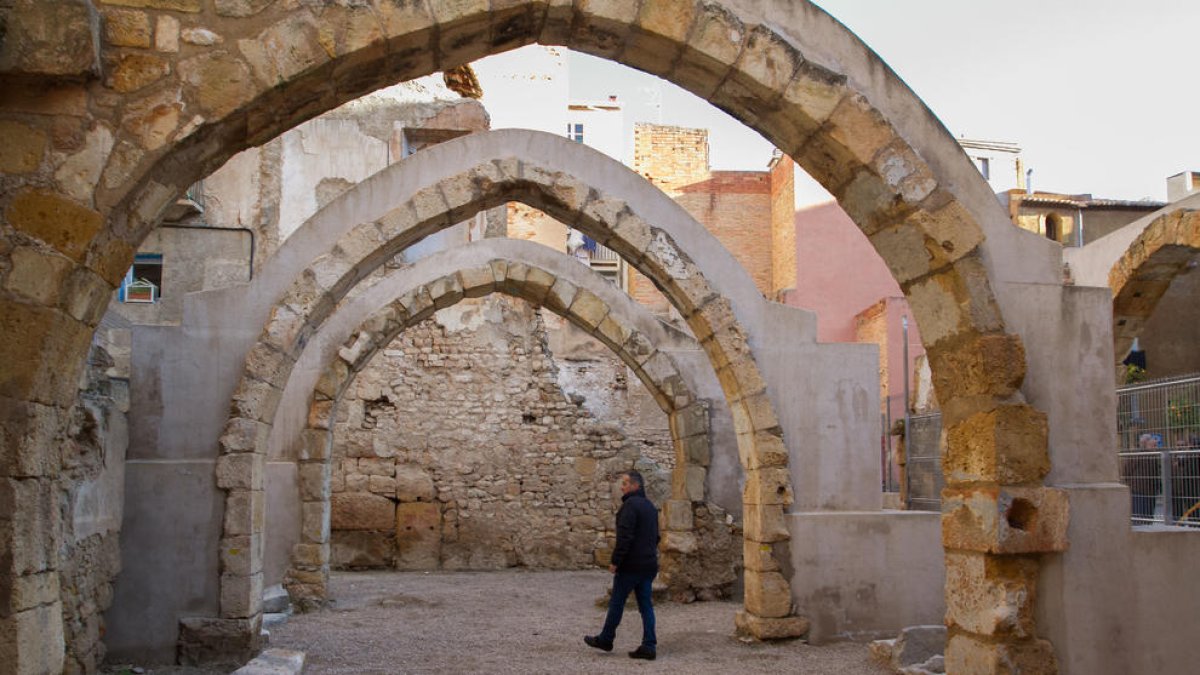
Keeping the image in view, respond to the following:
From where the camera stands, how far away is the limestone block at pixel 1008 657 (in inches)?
171

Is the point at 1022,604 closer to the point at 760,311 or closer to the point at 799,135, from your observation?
the point at 799,135

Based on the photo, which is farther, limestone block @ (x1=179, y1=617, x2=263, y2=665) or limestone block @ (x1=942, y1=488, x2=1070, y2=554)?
limestone block @ (x1=179, y1=617, x2=263, y2=665)

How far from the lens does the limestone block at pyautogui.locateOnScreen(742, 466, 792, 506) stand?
8.54 m

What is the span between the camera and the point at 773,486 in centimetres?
855

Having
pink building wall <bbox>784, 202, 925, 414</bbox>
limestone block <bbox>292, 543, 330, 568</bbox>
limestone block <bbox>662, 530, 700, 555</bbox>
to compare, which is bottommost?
limestone block <bbox>292, 543, 330, 568</bbox>

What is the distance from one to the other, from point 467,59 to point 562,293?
723 cm

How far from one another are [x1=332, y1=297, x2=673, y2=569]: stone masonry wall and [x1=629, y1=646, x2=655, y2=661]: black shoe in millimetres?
A: 6820

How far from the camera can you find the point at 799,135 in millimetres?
4438

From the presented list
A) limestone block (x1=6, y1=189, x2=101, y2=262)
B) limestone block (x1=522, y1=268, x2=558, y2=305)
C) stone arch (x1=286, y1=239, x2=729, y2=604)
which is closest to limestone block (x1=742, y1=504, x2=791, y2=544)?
stone arch (x1=286, y1=239, x2=729, y2=604)

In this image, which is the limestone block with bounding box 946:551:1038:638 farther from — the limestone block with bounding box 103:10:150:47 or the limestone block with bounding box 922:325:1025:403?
the limestone block with bounding box 103:10:150:47

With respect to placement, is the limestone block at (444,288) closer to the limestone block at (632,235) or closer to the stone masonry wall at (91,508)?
the limestone block at (632,235)

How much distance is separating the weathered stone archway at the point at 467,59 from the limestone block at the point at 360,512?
10.7 metres

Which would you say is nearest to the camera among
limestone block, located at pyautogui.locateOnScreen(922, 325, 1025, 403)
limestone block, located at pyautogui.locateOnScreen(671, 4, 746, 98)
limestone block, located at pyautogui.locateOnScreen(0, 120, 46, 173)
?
limestone block, located at pyautogui.locateOnScreen(0, 120, 46, 173)

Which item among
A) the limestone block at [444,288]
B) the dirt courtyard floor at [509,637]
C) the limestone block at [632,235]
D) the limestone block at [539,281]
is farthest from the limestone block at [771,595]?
the limestone block at [444,288]
